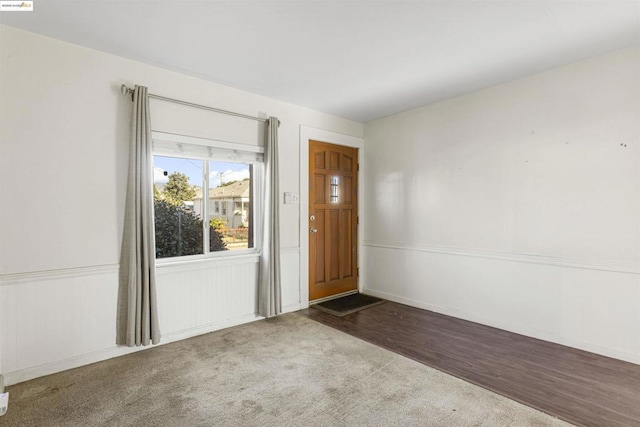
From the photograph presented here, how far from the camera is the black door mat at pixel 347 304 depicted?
4.15 m

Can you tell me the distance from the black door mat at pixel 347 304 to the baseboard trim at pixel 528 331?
30 cm

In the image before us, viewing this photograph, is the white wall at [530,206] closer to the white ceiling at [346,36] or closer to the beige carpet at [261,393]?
the white ceiling at [346,36]

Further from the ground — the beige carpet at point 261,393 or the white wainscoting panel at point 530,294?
the white wainscoting panel at point 530,294

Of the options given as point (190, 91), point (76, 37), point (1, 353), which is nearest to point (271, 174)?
point (190, 91)

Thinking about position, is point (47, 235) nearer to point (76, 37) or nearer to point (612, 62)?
point (76, 37)

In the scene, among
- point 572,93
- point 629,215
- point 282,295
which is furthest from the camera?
point 282,295

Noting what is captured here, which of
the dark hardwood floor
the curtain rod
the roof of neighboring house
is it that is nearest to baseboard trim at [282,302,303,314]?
the dark hardwood floor

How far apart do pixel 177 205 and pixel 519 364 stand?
353cm

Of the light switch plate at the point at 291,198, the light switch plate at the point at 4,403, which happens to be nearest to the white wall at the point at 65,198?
the light switch plate at the point at 4,403

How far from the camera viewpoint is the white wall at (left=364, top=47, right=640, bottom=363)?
9.20 feet

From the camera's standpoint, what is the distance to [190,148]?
3.34 metres

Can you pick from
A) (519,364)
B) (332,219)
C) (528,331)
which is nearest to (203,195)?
(332,219)

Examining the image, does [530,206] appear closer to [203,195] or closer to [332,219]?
[332,219]

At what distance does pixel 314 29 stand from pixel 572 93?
254 cm
